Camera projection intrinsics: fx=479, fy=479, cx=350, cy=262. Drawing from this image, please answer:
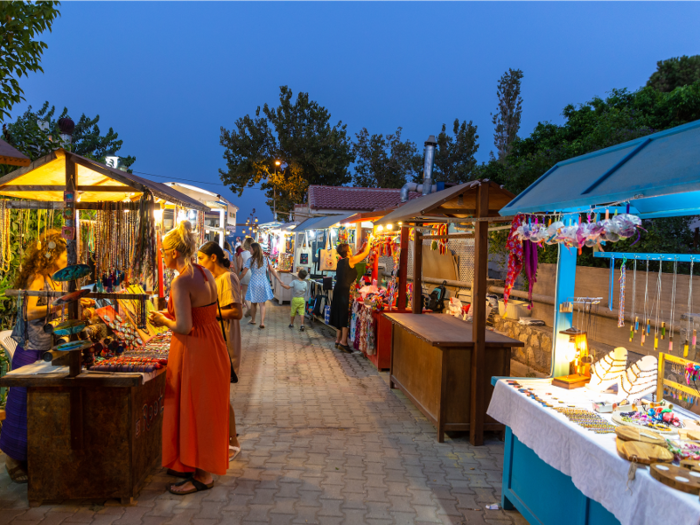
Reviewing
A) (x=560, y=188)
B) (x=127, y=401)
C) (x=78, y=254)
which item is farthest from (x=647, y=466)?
(x=78, y=254)

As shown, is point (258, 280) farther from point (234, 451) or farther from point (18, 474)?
point (18, 474)

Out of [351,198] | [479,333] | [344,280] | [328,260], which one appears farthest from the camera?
[351,198]

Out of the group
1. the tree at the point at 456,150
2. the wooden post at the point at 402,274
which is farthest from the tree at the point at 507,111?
the wooden post at the point at 402,274

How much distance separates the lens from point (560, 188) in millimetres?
3277

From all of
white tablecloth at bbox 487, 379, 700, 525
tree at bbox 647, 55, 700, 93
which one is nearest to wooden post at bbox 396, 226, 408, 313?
white tablecloth at bbox 487, 379, 700, 525

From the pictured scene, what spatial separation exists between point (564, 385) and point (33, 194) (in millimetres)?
4549

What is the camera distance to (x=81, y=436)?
320cm

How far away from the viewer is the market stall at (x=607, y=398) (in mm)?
2145

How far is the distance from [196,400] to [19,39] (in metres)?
3.08

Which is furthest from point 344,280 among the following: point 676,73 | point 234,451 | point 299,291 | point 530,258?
point 676,73

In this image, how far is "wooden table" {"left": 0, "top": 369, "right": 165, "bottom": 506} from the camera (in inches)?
126

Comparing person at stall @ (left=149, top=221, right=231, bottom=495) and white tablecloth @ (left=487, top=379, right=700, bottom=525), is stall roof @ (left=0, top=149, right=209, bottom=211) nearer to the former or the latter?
person at stall @ (left=149, top=221, right=231, bottom=495)

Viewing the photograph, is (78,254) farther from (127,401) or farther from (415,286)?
(415,286)

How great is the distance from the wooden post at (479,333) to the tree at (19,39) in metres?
4.02
